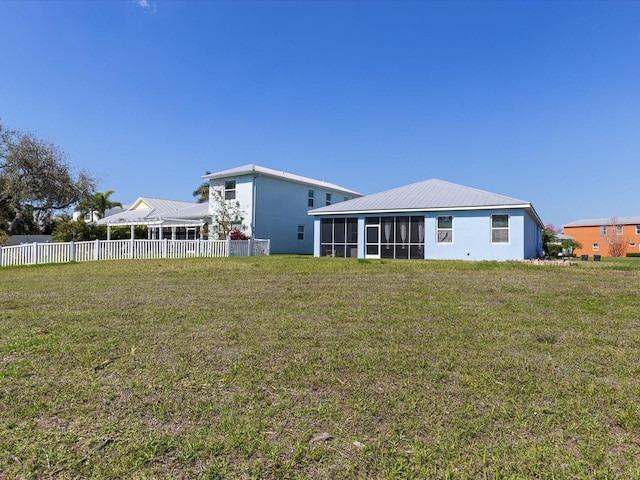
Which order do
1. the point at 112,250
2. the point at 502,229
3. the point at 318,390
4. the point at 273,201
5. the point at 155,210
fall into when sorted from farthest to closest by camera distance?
the point at 155,210 < the point at 273,201 < the point at 502,229 < the point at 112,250 < the point at 318,390

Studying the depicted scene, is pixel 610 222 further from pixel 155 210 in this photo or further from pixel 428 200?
pixel 155 210

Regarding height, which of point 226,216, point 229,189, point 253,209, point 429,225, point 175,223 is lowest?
point 429,225

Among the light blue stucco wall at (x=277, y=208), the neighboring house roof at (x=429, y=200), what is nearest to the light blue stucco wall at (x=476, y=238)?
the neighboring house roof at (x=429, y=200)

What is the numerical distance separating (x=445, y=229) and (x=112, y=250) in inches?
611

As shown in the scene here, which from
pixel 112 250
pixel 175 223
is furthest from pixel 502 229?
pixel 175 223

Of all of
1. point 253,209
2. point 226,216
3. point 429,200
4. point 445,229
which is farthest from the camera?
point 226,216

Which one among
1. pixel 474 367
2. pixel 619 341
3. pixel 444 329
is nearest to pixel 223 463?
pixel 474 367

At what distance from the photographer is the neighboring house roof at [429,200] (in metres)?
18.0

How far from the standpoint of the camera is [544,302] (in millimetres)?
6711

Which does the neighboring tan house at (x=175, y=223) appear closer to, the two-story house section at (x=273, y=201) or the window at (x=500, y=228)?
the two-story house section at (x=273, y=201)

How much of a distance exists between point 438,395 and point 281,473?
57.0 inches

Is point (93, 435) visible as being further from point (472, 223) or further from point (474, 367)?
point (472, 223)

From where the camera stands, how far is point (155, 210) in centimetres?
3275

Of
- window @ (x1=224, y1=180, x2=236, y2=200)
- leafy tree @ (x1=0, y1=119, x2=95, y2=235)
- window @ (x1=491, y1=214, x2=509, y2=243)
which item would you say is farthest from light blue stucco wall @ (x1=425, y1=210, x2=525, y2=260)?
leafy tree @ (x1=0, y1=119, x2=95, y2=235)
